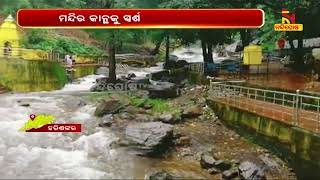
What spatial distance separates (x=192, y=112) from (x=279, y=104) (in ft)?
11.3

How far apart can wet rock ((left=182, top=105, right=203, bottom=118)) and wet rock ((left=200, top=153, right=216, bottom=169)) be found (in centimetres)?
480

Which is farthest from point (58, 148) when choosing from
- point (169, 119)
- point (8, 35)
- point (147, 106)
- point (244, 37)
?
point (244, 37)

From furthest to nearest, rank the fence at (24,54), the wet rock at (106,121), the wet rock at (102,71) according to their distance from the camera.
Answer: the wet rock at (102,71) < the fence at (24,54) < the wet rock at (106,121)

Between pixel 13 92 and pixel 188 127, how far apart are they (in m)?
11.5

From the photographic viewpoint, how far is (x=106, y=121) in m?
16.4

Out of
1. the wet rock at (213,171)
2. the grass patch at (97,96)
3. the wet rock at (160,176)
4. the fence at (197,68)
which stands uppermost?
the fence at (197,68)

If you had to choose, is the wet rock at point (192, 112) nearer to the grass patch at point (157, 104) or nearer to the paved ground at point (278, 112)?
the grass patch at point (157, 104)

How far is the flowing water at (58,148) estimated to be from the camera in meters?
11.6

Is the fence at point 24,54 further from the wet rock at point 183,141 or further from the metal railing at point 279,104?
the wet rock at point 183,141

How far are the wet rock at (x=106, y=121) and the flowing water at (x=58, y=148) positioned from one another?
0.28m

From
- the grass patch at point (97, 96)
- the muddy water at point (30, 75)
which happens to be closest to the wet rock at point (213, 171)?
the grass patch at point (97, 96)

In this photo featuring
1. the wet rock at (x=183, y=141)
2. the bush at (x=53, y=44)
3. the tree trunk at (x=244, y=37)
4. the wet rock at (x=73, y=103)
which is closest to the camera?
the wet rock at (x=183, y=141)

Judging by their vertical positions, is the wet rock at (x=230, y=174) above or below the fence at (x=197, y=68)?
below

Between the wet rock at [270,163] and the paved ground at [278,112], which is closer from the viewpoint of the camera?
the paved ground at [278,112]
